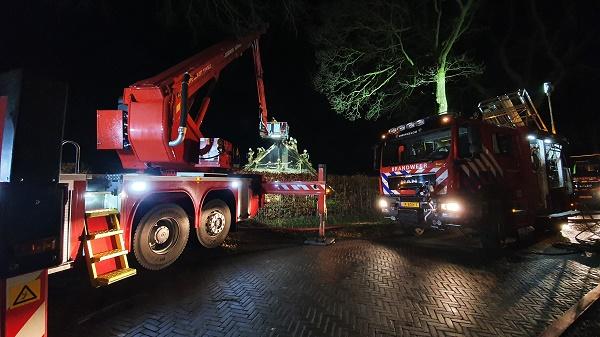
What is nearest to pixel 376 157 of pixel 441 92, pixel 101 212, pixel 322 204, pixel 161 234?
pixel 322 204

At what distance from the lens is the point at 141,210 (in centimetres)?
543

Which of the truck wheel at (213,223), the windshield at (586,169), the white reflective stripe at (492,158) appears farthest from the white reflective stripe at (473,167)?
the windshield at (586,169)

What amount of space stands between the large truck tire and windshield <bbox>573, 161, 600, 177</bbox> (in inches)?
353

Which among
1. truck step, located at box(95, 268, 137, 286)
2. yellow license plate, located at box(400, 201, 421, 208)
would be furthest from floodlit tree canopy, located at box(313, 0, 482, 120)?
truck step, located at box(95, 268, 137, 286)

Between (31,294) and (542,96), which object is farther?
(542,96)

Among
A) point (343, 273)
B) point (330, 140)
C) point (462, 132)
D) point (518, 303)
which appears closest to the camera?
point (518, 303)

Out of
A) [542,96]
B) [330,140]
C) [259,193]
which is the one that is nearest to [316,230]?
[259,193]

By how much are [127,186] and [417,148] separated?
6.46 m

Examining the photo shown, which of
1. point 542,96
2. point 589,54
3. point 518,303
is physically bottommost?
point 518,303

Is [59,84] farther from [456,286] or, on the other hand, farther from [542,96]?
[542,96]

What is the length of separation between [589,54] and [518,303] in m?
21.5

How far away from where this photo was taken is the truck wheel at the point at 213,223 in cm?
673

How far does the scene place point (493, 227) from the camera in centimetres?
767

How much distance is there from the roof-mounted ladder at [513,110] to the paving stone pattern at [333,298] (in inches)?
179
